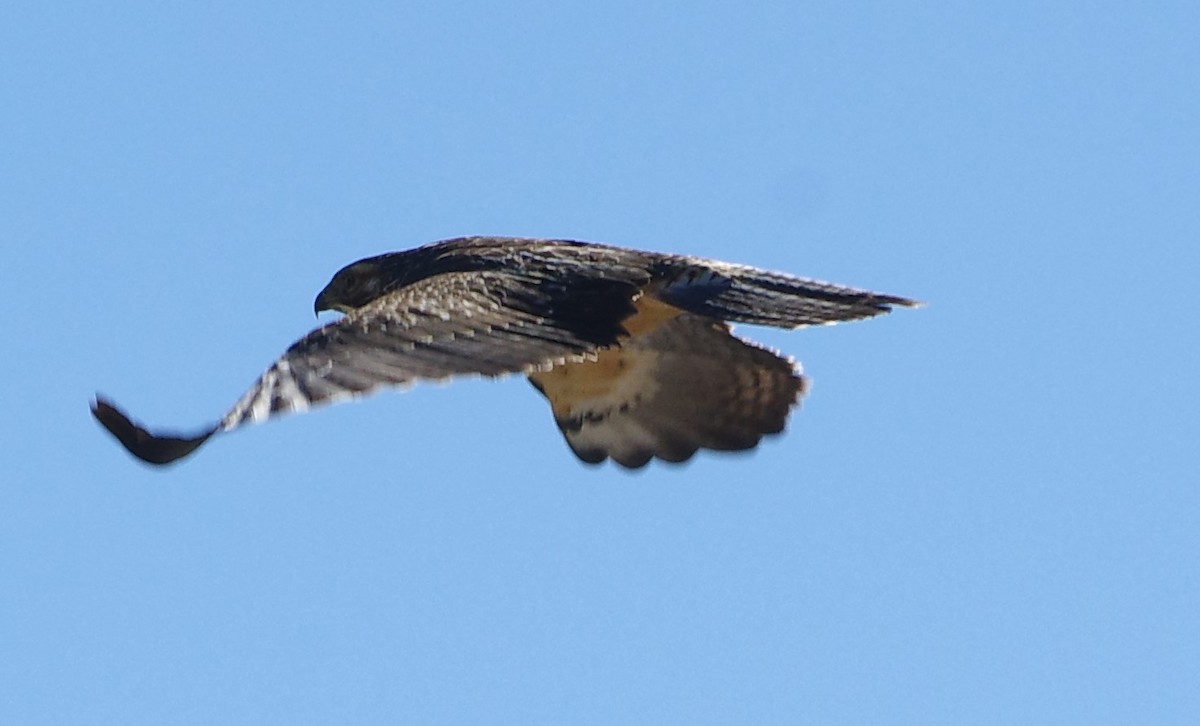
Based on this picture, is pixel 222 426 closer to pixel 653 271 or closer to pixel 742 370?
pixel 653 271

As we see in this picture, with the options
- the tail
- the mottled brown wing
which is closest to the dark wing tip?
the tail

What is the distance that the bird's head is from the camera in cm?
1145

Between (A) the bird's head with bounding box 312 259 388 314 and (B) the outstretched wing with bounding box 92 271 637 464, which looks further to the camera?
(A) the bird's head with bounding box 312 259 388 314

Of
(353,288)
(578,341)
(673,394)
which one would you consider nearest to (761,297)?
(578,341)

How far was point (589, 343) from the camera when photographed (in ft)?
32.4

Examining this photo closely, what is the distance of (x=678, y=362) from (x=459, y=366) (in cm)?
290

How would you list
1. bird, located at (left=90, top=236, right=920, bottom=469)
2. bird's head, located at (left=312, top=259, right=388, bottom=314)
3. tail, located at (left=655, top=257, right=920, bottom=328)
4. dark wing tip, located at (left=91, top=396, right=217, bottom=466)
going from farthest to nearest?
bird's head, located at (left=312, top=259, right=388, bottom=314) → tail, located at (left=655, top=257, right=920, bottom=328) → bird, located at (left=90, top=236, right=920, bottom=469) → dark wing tip, located at (left=91, top=396, right=217, bottom=466)

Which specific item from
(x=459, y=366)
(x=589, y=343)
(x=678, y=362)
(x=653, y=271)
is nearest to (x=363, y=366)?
(x=459, y=366)

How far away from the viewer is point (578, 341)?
389 inches

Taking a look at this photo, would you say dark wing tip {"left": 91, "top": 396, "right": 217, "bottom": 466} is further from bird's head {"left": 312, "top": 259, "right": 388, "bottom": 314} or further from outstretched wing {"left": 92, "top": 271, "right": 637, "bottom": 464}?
bird's head {"left": 312, "top": 259, "right": 388, "bottom": 314}

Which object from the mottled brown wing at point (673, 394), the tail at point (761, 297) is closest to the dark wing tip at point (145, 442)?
the tail at point (761, 297)

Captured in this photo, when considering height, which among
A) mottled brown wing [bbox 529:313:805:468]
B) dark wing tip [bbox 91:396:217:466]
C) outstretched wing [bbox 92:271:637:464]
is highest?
mottled brown wing [bbox 529:313:805:468]

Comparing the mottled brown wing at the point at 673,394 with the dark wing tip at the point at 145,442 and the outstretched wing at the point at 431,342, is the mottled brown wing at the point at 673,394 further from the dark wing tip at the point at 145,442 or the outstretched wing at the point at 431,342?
the dark wing tip at the point at 145,442

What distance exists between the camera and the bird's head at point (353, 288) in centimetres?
1145
